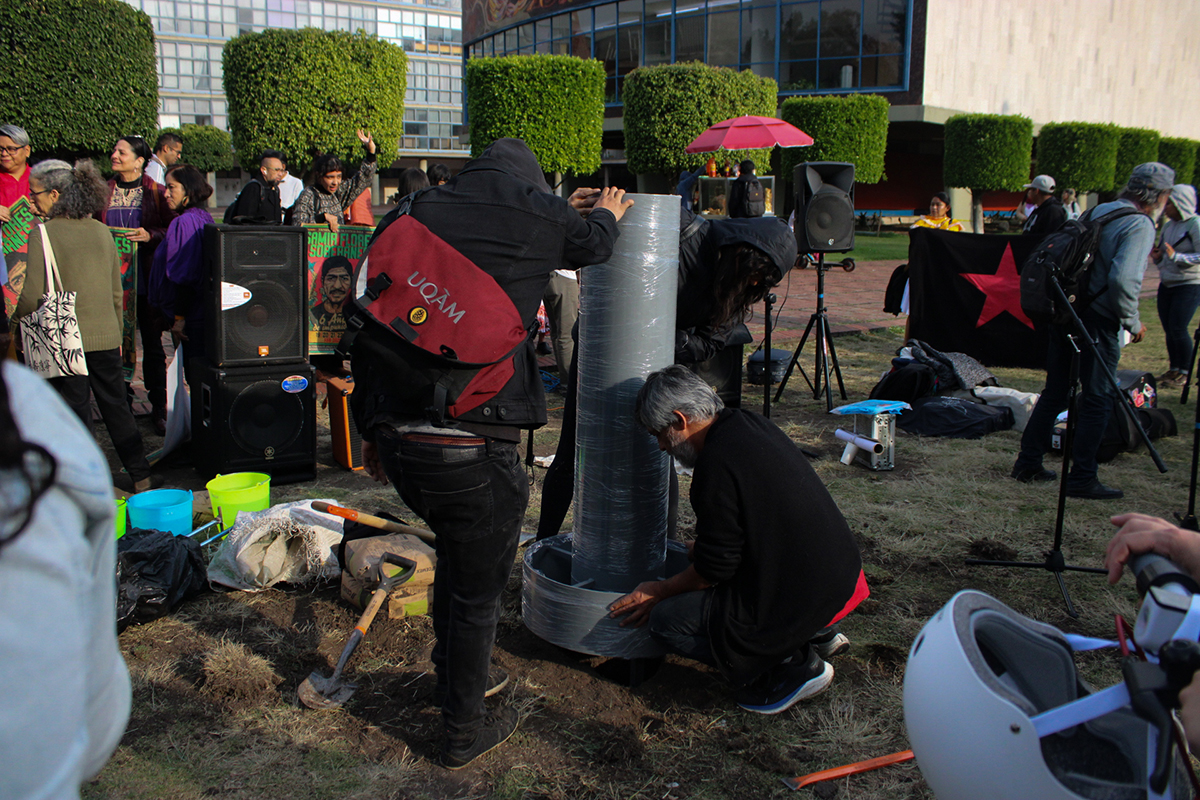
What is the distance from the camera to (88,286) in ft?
15.0

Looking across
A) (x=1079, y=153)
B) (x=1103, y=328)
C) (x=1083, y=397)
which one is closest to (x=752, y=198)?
(x=1103, y=328)

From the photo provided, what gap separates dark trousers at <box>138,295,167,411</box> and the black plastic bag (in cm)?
262

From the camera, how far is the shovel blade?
285cm

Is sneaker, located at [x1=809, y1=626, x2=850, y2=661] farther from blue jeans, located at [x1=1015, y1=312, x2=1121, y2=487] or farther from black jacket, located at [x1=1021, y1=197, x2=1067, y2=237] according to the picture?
black jacket, located at [x1=1021, y1=197, x2=1067, y2=237]

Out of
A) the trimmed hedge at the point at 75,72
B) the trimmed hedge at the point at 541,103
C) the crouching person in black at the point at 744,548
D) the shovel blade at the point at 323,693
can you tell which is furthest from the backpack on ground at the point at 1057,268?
the trimmed hedge at the point at 541,103

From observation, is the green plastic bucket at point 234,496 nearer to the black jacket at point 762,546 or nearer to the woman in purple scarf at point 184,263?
the woman in purple scarf at point 184,263

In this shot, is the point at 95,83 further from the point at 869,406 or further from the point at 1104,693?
the point at 1104,693

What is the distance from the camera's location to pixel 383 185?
56875mm

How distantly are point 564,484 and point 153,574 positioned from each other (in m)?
1.66

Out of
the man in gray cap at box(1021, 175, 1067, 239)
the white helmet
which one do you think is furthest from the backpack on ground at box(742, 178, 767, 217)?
the man in gray cap at box(1021, 175, 1067, 239)

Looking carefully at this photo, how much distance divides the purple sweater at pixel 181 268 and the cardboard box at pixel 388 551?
2438 millimetres

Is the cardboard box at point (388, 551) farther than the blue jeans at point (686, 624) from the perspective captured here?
Yes

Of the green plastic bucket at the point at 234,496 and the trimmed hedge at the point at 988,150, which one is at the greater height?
the trimmed hedge at the point at 988,150

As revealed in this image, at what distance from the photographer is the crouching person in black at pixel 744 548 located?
2594mm
